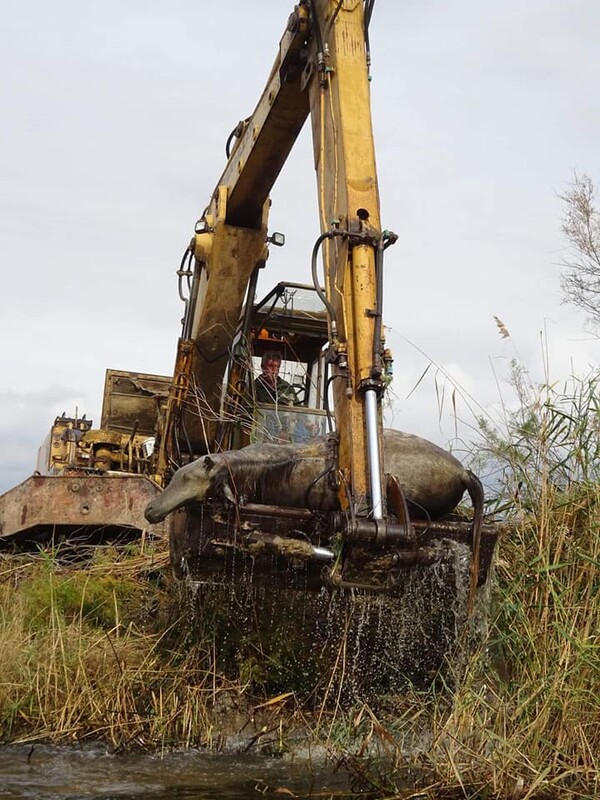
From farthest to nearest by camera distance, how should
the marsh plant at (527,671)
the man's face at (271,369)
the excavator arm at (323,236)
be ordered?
the man's face at (271,369) < the excavator arm at (323,236) < the marsh plant at (527,671)

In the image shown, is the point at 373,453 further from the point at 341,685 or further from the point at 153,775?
the point at 153,775

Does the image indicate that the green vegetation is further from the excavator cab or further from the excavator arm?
the excavator cab

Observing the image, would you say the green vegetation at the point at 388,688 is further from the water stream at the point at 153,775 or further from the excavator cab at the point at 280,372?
the excavator cab at the point at 280,372

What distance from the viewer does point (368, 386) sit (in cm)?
466

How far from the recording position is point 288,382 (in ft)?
27.5

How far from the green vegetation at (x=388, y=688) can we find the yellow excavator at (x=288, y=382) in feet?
1.19

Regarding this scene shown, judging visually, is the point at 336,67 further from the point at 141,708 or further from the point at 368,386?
the point at 141,708

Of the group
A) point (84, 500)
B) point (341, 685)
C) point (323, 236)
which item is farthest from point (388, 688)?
point (84, 500)

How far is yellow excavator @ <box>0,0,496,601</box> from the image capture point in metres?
4.47

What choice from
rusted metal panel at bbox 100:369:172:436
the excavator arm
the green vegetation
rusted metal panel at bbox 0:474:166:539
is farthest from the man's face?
rusted metal panel at bbox 100:369:172:436

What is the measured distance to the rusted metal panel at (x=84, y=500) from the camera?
731 centimetres

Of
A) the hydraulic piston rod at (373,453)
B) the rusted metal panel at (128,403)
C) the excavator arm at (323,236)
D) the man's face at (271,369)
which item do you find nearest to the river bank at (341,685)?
the hydraulic piston rod at (373,453)

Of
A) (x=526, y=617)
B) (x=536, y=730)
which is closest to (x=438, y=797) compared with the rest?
(x=536, y=730)

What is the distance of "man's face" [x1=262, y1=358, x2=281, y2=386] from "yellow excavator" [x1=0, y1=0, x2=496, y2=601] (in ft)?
0.27
